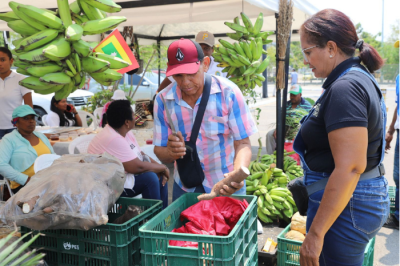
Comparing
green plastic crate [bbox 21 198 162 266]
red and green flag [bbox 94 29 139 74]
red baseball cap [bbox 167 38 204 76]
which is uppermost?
red and green flag [bbox 94 29 139 74]

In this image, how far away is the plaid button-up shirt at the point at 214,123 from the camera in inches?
92.3

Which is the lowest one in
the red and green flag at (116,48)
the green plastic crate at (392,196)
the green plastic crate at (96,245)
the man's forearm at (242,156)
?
the green plastic crate at (392,196)

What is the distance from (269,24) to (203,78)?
6.07m

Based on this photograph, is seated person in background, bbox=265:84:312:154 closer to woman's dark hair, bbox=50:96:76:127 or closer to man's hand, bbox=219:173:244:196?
woman's dark hair, bbox=50:96:76:127

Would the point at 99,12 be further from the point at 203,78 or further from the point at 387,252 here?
the point at 387,252

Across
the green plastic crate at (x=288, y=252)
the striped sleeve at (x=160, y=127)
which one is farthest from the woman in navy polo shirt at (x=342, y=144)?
the green plastic crate at (x=288, y=252)

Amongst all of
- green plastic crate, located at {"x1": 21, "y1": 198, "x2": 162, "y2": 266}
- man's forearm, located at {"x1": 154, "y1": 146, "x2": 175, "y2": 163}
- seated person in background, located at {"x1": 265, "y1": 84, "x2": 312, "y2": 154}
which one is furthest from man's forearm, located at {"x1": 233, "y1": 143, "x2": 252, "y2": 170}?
seated person in background, located at {"x1": 265, "y1": 84, "x2": 312, "y2": 154}

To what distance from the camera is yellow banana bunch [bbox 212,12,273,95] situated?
4.42 m

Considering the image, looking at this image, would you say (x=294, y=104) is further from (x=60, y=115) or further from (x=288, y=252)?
(x=60, y=115)

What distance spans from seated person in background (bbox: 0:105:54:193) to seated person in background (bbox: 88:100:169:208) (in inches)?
28.8

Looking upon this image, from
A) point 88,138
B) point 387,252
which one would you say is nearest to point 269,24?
point 88,138

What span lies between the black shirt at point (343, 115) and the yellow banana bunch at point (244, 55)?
278 cm

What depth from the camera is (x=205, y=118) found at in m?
2.35

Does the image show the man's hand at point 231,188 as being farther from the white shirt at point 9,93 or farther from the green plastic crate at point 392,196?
the white shirt at point 9,93
